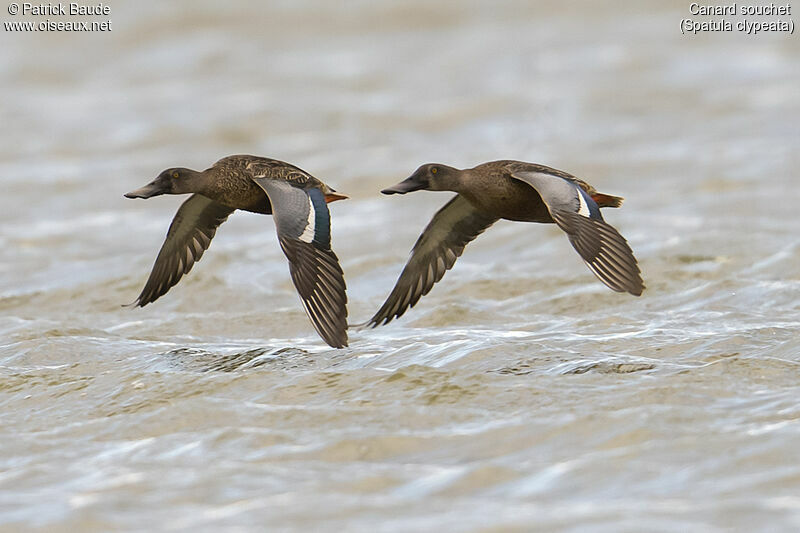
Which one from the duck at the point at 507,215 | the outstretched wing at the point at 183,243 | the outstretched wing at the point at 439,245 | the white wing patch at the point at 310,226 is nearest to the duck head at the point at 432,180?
the duck at the point at 507,215

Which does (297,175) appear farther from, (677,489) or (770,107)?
(770,107)

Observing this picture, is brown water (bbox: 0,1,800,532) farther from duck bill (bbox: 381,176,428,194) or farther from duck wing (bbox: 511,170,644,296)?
duck bill (bbox: 381,176,428,194)

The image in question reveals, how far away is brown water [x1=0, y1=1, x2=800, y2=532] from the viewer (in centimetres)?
552

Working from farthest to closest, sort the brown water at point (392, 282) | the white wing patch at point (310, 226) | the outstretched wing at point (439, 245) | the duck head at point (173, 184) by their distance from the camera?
1. the outstretched wing at point (439, 245)
2. the duck head at point (173, 184)
3. the white wing patch at point (310, 226)
4. the brown water at point (392, 282)

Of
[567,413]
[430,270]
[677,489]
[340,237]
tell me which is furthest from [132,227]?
[677,489]

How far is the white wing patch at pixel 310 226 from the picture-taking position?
7.70m

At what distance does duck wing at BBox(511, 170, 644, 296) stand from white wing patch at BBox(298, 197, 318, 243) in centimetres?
124

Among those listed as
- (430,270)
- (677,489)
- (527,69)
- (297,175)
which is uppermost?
(527,69)

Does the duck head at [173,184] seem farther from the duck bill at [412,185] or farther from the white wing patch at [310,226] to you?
the duck bill at [412,185]

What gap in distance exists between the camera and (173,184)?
8625 mm

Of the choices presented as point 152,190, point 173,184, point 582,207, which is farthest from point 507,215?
point 152,190

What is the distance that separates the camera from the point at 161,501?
215 inches

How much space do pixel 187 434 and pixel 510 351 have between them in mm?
2119

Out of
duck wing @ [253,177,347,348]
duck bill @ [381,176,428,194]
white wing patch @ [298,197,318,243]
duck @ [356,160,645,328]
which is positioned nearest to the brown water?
duck wing @ [253,177,347,348]
